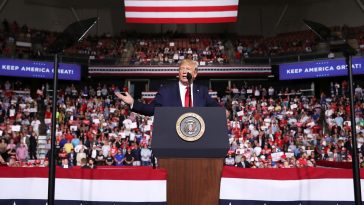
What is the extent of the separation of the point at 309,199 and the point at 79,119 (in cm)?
1588

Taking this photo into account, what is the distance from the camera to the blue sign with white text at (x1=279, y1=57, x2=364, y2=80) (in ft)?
78.0

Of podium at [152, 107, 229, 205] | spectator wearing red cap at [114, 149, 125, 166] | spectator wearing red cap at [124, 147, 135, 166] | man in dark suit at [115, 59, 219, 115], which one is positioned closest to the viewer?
podium at [152, 107, 229, 205]

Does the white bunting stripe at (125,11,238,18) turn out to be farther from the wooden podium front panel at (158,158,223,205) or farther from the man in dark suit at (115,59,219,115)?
the wooden podium front panel at (158,158,223,205)

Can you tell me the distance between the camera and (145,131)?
17641 millimetres

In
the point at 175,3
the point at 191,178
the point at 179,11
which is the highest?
the point at 175,3

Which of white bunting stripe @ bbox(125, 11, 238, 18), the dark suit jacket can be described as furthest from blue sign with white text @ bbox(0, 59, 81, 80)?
the dark suit jacket

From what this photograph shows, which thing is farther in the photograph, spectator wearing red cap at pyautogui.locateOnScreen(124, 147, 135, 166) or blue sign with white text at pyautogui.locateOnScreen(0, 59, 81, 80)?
blue sign with white text at pyautogui.locateOnScreen(0, 59, 81, 80)

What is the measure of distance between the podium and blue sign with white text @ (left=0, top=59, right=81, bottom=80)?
2152cm

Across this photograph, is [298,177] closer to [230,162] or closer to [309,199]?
[309,199]

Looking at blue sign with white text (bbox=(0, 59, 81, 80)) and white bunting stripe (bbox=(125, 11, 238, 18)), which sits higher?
white bunting stripe (bbox=(125, 11, 238, 18))

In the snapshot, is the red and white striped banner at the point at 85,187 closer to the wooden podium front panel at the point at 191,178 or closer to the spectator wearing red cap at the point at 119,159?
the wooden podium front panel at the point at 191,178

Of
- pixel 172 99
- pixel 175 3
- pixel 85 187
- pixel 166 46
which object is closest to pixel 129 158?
pixel 175 3

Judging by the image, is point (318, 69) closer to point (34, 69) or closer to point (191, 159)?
point (34, 69)

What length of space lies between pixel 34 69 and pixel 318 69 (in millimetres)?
17543
